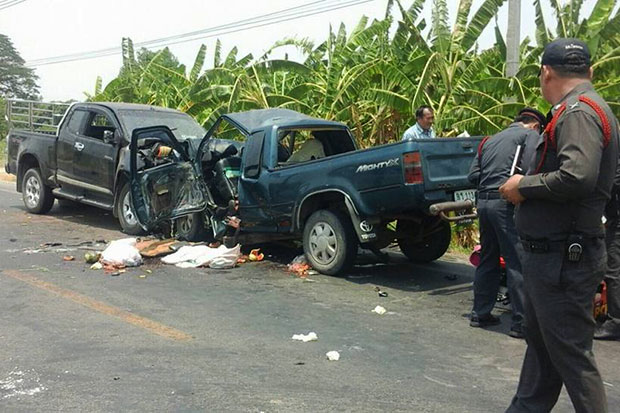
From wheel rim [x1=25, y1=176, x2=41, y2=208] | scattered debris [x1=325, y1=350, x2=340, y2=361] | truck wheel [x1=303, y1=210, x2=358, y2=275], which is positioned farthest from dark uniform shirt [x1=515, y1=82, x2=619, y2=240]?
wheel rim [x1=25, y1=176, x2=41, y2=208]

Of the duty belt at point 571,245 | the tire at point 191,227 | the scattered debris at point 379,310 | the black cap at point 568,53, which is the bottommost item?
the scattered debris at point 379,310

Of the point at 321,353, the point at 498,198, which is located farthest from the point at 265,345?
the point at 498,198

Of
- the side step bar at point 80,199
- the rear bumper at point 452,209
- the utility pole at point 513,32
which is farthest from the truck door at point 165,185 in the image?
the utility pole at point 513,32

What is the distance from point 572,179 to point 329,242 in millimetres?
4947

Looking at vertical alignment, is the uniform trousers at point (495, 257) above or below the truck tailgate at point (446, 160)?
below

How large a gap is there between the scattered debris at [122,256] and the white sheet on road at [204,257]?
14.7 inches

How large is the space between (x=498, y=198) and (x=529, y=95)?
5555mm

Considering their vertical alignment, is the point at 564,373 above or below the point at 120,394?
above

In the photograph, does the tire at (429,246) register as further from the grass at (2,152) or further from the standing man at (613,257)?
the grass at (2,152)

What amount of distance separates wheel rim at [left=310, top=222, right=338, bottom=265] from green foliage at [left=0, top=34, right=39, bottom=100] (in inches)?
2415

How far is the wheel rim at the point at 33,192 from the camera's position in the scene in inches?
491

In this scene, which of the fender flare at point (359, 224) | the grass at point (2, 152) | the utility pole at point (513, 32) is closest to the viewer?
the fender flare at point (359, 224)

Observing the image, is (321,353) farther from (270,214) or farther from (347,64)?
(347,64)

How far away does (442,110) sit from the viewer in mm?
11648
